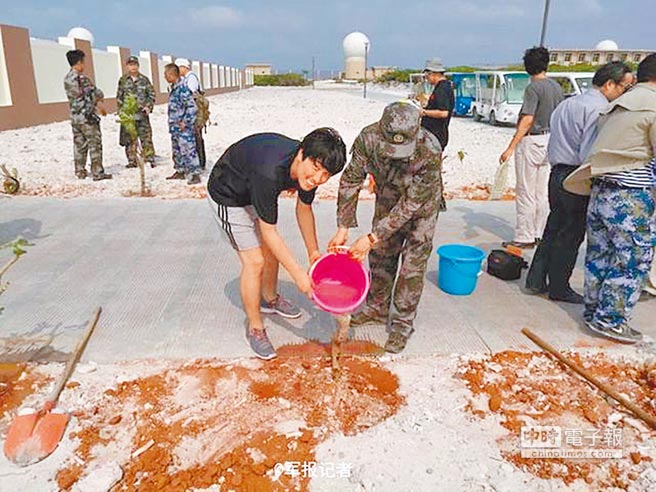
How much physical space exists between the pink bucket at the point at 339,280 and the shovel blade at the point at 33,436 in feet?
4.12

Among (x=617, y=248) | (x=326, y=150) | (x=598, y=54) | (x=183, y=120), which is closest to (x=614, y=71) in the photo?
(x=617, y=248)

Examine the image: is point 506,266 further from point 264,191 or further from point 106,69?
point 106,69

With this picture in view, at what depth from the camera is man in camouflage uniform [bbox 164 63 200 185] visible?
679 cm

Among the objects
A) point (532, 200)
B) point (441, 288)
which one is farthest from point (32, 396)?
point (532, 200)

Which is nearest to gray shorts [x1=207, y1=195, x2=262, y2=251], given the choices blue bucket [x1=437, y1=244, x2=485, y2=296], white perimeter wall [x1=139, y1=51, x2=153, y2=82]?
blue bucket [x1=437, y1=244, x2=485, y2=296]

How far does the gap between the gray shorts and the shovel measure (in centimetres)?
110

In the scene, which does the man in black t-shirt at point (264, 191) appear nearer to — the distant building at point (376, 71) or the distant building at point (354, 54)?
the distant building at point (354, 54)

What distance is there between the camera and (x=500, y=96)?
1609cm

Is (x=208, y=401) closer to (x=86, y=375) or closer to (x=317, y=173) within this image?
(x=86, y=375)

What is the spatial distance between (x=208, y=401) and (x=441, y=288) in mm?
1912

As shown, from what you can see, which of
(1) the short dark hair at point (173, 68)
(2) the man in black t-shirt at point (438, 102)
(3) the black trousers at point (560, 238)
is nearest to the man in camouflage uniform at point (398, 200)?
(3) the black trousers at point (560, 238)

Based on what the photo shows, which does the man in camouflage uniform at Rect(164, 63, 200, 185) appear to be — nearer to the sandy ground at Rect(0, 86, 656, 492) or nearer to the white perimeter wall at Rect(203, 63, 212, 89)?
the sandy ground at Rect(0, 86, 656, 492)

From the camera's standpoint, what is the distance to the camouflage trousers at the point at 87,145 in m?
6.81

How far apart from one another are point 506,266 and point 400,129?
197cm
